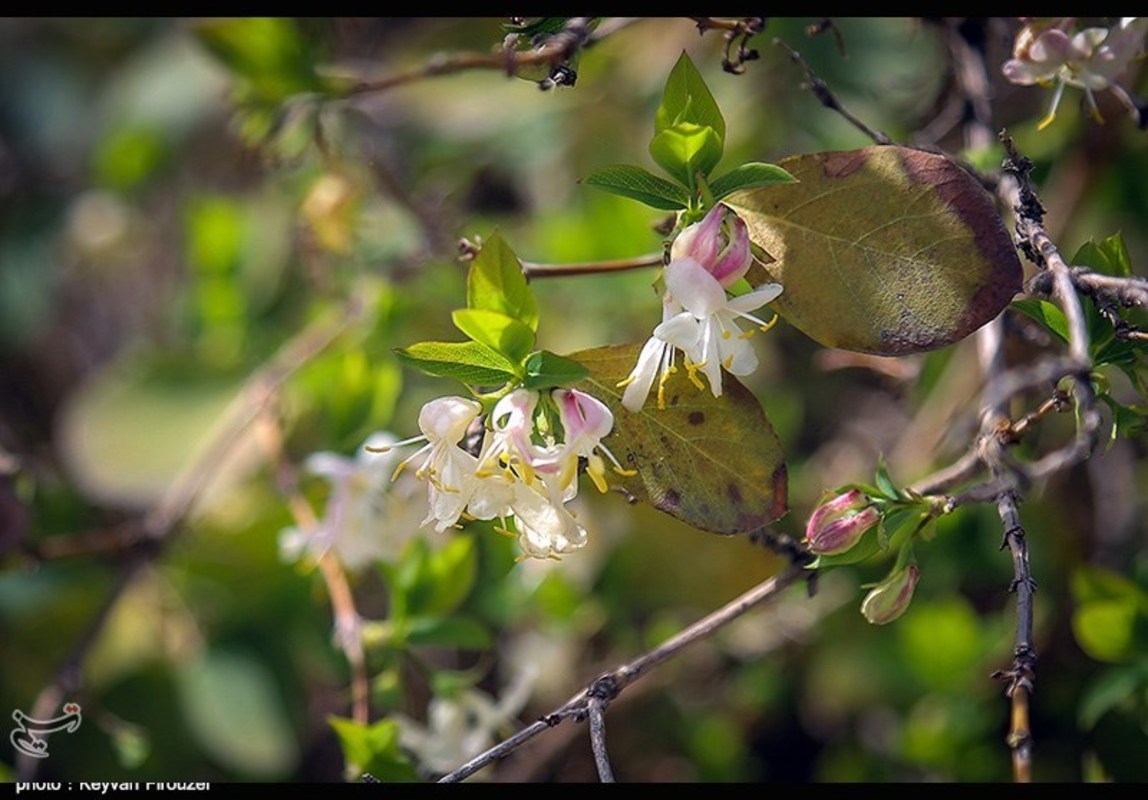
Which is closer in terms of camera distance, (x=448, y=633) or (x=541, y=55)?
(x=541, y=55)

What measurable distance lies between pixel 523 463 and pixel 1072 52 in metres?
0.42

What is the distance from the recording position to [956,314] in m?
0.60

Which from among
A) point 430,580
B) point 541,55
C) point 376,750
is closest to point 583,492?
point 430,580

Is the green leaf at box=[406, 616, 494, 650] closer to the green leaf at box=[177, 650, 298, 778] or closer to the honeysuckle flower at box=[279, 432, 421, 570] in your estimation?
the honeysuckle flower at box=[279, 432, 421, 570]

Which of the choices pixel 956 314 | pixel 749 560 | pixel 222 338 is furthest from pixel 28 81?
pixel 956 314

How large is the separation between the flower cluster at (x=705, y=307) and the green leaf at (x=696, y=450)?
2 centimetres

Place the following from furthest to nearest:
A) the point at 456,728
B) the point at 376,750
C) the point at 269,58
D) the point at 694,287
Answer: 1. the point at 269,58
2. the point at 456,728
3. the point at 376,750
4. the point at 694,287

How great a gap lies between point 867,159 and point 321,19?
2.42ft

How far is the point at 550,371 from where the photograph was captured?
0.61m

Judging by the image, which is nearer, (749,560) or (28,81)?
(749,560)

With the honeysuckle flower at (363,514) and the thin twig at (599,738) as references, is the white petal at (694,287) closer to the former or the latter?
the thin twig at (599,738)

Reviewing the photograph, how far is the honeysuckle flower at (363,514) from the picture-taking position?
920mm

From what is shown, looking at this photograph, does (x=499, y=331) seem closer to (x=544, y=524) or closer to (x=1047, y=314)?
(x=544, y=524)

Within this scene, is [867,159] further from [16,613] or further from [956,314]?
[16,613]
